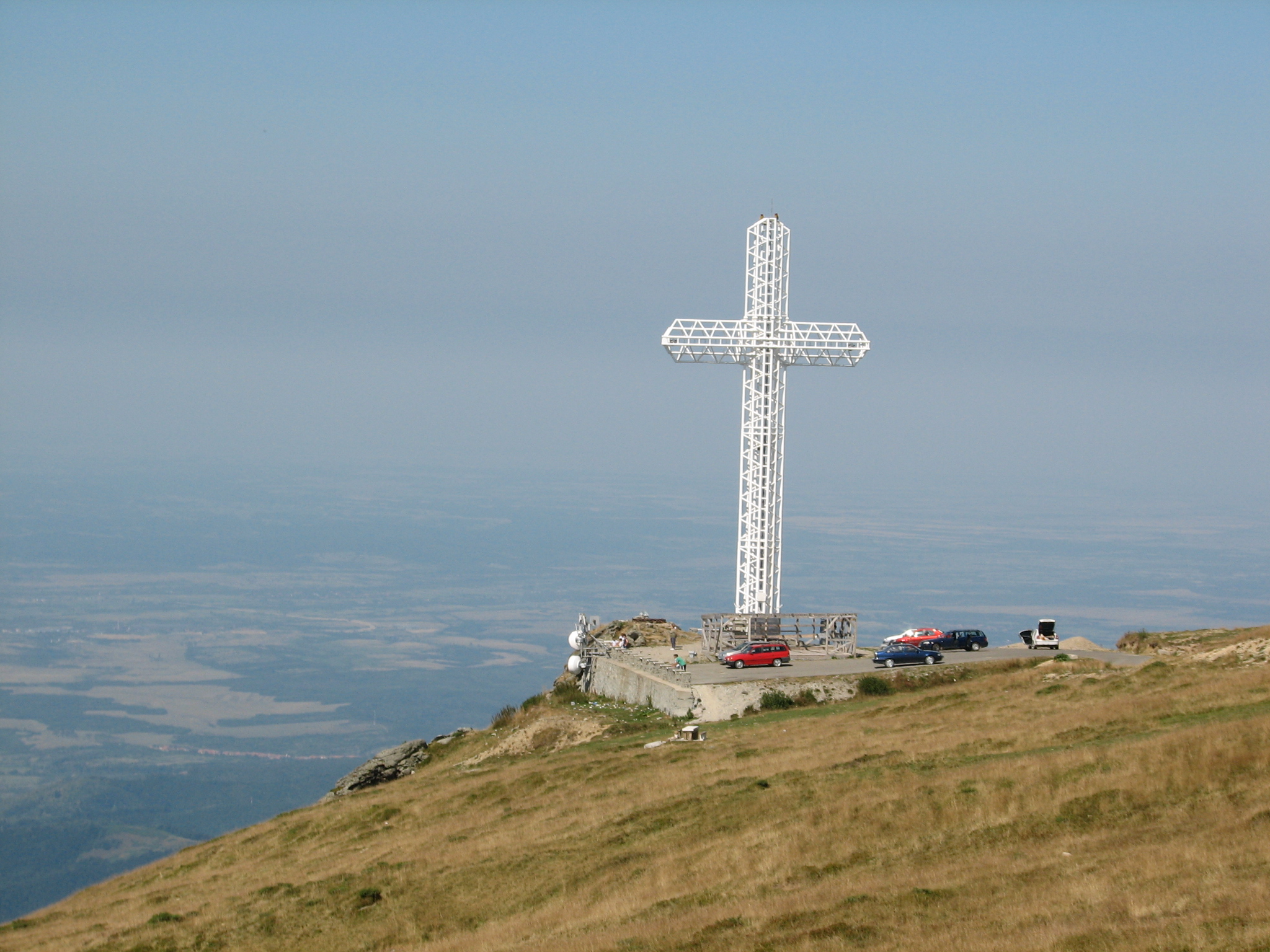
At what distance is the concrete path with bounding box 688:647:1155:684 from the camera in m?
41.9

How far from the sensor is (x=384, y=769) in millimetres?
44375

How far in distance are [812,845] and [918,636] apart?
26.5 metres

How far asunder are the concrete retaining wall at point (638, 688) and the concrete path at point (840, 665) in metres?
0.86

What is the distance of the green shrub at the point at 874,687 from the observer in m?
40.9

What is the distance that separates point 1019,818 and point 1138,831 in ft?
7.34

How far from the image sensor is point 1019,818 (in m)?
22.2

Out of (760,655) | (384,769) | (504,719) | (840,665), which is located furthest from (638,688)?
(384,769)

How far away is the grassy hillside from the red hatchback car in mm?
5370

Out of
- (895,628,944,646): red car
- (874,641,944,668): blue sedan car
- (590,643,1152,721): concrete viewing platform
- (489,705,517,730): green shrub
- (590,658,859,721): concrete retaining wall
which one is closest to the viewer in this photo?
(590,658,859,721): concrete retaining wall

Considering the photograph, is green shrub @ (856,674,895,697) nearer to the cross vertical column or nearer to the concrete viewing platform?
the concrete viewing platform

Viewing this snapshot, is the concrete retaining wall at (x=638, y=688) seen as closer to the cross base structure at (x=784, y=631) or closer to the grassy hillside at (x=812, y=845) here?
the grassy hillside at (x=812, y=845)

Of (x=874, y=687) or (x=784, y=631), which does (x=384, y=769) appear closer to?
(x=784, y=631)

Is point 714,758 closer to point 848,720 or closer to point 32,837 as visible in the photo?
point 848,720

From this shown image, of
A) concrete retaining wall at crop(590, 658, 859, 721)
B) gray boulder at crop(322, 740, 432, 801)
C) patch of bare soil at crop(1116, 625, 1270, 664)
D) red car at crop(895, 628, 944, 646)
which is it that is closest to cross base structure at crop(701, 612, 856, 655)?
red car at crop(895, 628, 944, 646)
